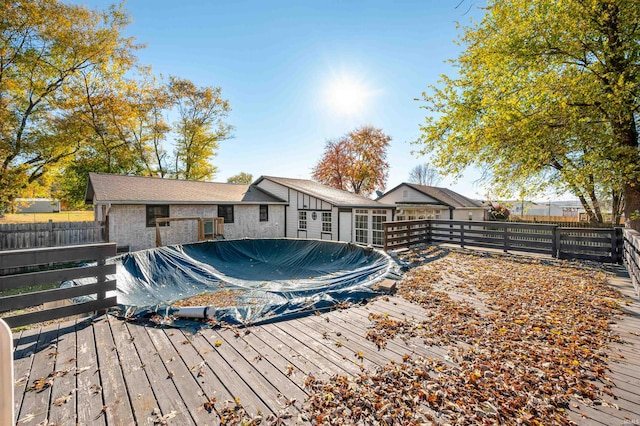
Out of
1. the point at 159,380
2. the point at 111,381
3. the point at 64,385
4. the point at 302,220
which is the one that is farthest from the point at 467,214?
the point at 64,385

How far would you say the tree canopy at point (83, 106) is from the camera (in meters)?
13.8

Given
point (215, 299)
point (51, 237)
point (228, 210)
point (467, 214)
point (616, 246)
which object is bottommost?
point (215, 299)

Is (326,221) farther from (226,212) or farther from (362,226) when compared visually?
(226,212)

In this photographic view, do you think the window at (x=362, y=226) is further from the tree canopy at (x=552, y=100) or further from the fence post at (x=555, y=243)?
the fence post at (x=555, y=243)

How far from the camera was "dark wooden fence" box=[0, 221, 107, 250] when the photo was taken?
1023 centimetres

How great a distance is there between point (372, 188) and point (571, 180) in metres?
21.0

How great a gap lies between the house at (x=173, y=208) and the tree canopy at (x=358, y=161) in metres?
12.3

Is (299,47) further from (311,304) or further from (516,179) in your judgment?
(311,304)

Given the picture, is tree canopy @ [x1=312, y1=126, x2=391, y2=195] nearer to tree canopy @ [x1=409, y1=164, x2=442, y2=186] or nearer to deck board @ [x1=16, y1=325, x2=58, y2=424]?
tree canopy @ [x1=409, y1=164, x2=442, y2=186]

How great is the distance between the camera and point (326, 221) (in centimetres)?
1460

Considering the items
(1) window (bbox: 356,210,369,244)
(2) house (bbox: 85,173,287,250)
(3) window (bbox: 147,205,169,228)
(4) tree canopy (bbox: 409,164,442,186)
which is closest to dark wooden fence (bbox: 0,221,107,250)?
(2) house (bbox: 85,173,287,250)

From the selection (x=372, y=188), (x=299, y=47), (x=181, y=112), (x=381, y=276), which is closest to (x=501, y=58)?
(x=299, y=47)

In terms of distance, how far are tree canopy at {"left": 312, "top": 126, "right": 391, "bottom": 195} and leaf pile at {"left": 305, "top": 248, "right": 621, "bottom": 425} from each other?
75.0ft

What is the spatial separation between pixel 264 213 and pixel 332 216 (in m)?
4.18
